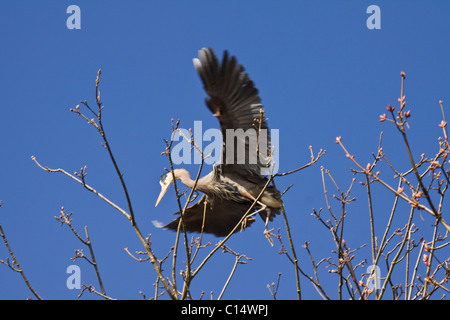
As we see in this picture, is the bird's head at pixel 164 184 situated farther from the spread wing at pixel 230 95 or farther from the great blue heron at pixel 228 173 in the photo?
the spread wing at pixel 230 95

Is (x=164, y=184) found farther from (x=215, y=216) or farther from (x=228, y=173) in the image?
(x=215, y=216)

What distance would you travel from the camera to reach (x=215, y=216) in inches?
280

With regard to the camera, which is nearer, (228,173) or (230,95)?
(230,95)

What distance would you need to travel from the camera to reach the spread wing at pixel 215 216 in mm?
6965

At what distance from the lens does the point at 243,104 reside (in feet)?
19.6

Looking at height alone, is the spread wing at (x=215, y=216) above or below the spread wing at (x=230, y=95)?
below

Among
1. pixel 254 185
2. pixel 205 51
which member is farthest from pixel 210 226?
pixel 205 51

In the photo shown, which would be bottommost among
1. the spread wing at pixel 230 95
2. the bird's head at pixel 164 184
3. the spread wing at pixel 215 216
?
the spread wing at pixel 215 216

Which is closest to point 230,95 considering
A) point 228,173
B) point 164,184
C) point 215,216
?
point 228,173

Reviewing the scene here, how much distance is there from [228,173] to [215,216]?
2.42 feet

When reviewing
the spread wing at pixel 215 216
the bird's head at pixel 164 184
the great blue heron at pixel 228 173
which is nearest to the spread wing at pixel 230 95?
the great blue heron at pixel 228 173
